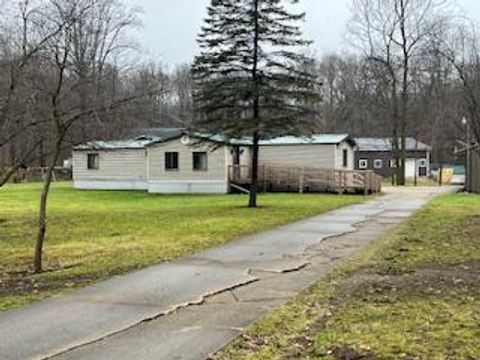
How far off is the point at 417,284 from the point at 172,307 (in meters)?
3.44

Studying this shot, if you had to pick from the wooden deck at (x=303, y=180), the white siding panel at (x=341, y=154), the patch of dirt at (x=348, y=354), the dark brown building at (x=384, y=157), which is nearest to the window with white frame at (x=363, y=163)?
the dark brown building at (x=384, y=157)

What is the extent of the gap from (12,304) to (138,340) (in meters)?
2.61

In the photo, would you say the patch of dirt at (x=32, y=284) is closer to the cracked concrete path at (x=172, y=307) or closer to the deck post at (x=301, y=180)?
the cracked concrete path at (x=172, y=307)

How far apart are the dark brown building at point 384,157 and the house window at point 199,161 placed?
119 ft

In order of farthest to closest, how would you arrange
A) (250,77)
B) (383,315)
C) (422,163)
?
(422,163) → (250,77) → (383,315)

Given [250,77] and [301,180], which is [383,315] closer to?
[250,77]

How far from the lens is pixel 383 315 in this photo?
7668 mm

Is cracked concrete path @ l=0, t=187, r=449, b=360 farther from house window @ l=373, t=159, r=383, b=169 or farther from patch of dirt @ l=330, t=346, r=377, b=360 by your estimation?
house window @ l=373, t=159, r=383, b=169

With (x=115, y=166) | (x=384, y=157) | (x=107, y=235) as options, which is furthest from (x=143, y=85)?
(x=384, y=157)

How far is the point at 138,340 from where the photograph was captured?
22.2 feet

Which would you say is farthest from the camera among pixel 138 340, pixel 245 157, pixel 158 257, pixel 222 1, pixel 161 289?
pixel 245 157

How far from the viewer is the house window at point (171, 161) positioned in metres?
Result: 41.3

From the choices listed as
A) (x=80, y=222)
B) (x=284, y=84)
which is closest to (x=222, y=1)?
(x=284, y=84)

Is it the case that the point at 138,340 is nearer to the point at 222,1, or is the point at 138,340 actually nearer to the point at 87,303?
the point at 87,303
